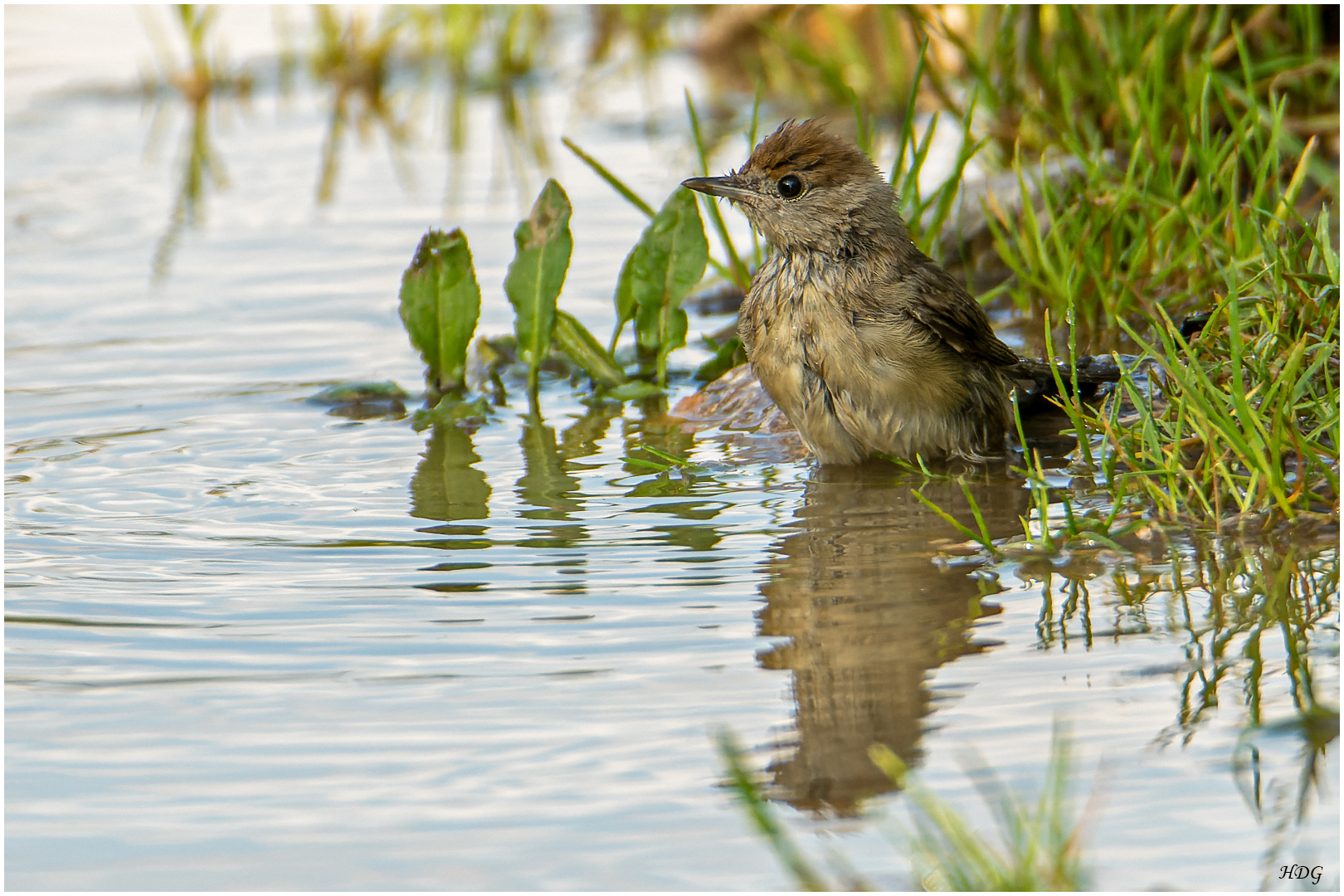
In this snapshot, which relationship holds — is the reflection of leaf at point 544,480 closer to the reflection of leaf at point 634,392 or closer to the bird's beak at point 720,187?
the reflection of leaf at point 634,392

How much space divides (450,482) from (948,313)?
5.93 ft

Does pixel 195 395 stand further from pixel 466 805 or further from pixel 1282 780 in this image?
pixel 1282 780

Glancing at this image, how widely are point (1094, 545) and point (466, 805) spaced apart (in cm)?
204

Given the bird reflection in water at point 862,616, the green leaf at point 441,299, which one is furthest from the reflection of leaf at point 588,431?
the bird reflection in water at point 862,616

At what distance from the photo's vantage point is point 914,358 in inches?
200

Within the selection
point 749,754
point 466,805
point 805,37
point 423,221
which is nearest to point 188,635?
point 466,805

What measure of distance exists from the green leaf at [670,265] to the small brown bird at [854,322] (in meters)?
0.66

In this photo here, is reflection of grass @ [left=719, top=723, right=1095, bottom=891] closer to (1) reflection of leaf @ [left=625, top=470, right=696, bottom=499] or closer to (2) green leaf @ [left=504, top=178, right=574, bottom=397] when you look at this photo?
(1) reflection of leaf @ [left=625, top=470, right=696, bottom=499]

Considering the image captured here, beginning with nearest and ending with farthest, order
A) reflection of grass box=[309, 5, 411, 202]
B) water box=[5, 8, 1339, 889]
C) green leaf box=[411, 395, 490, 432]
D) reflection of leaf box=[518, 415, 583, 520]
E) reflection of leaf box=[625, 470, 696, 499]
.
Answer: water box=[5, 8, 1339, 889], reflection of leaf box=[518, 415, 583, 520], reflection of leaf box=[625, 470, 696, 499], green leaf box=[411, 395, 490, 432], reflection of grass box=[309, 5, 411, 202]

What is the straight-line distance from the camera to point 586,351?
641 cm

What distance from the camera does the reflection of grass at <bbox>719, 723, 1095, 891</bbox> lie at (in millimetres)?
2403

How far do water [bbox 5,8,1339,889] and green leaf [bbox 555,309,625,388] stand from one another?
208mm

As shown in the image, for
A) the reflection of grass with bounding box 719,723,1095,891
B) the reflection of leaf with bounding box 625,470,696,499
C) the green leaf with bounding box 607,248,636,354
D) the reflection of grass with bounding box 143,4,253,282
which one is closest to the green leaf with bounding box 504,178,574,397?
the green leaf with bounding box 607,248,636,354

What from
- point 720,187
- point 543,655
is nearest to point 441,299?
point 720,187
